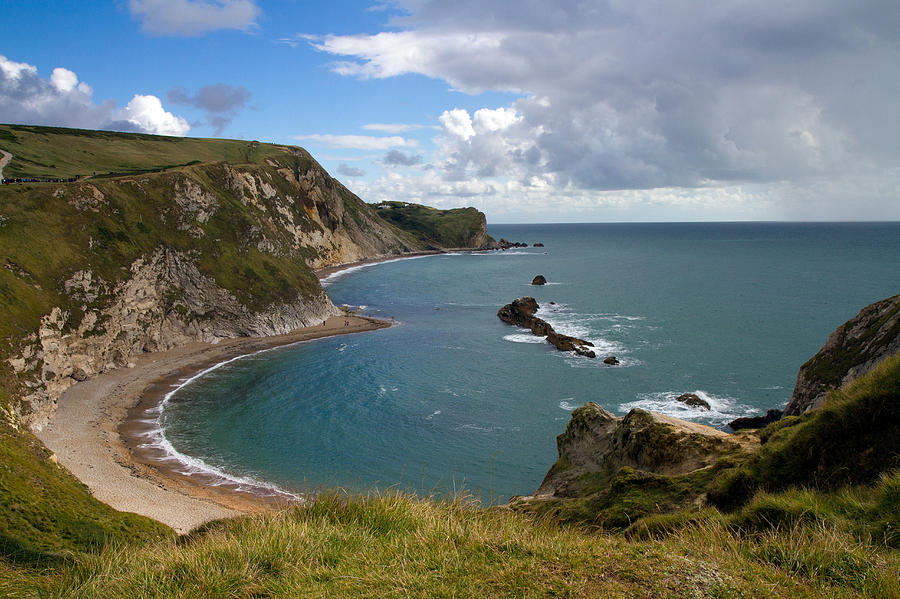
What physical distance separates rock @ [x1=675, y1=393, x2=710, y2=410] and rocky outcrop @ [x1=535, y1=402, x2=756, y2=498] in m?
26.9

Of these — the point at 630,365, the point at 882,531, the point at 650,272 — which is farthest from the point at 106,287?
the point at 650,272

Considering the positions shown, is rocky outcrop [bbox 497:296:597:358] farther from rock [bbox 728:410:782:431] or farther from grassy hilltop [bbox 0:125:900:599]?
grassy hilltop [bbox 0:125:900:599]

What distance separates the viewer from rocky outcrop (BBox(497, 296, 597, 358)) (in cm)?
6388

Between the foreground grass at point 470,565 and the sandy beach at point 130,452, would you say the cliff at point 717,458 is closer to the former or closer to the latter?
the foreground grass at point 470,565

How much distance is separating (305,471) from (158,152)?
10958cm

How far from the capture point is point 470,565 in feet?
21.8

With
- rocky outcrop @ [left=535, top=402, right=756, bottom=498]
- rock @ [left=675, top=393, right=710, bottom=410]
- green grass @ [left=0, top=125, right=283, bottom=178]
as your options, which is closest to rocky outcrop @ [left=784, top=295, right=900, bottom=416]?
rock @ [left=675, top=393, right=710, bottom=410]

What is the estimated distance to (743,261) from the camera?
16088cm

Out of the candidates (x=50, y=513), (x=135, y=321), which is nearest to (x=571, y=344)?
(x=135, y=321)

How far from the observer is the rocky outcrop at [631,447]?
14.6 meters

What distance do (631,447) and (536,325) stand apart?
196ft

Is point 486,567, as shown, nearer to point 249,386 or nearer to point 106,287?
point 249,386

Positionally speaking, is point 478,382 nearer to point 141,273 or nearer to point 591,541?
point 141,273

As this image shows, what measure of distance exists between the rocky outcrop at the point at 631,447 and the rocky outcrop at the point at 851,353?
14.9 metres
